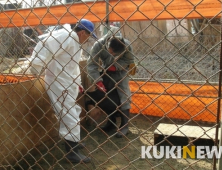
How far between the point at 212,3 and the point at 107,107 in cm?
213

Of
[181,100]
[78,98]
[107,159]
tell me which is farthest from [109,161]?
[181,100]

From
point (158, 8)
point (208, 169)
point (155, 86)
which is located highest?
point (158, 8)

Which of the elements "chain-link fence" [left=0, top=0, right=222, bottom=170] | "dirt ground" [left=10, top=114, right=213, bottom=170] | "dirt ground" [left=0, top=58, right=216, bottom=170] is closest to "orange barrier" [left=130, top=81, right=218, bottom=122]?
"chain-link fence" [left=0, top=0, right=222, bottom=170]

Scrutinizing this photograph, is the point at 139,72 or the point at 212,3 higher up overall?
the point at 212,3

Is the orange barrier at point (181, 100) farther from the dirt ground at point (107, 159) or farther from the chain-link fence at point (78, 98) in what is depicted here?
the dirt ground at point (107, 159)

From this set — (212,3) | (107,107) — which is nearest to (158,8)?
(212,3)

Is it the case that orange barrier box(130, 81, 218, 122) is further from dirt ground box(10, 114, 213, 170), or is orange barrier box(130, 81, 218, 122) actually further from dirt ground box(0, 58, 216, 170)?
dirt ground box(10, 114, 213, 170)

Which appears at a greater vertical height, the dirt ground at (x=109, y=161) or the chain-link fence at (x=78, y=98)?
the chain-link fence at (x=78, y=98)

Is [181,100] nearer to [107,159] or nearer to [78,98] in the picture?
[78,98]

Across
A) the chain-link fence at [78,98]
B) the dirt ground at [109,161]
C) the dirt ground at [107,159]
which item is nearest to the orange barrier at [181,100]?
the chain-link fence at [78,98]

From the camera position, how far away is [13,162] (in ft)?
10.1

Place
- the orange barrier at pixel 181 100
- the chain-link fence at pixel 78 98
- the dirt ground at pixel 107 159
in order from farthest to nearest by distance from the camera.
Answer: the orange barrier at pixel 181 100, the dirt ground at pixel 107 159, the chain-link fence at pixel 78 98

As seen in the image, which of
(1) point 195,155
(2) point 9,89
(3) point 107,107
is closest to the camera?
(2) point 9,89

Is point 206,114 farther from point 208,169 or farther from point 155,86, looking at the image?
point 208,169
